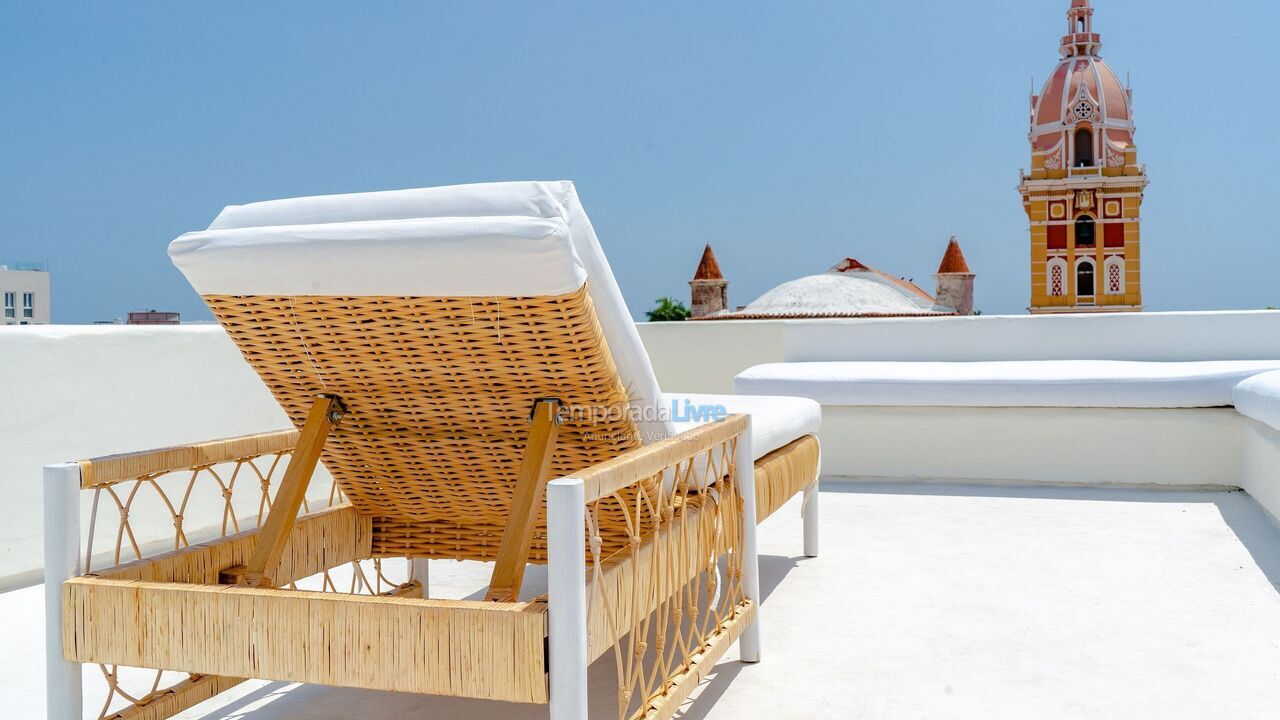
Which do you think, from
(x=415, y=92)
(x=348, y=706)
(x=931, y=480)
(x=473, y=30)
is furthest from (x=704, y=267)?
(x=348, y=706)

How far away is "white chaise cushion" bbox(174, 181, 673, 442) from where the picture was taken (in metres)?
1.26

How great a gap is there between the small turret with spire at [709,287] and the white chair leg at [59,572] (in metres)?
39.8

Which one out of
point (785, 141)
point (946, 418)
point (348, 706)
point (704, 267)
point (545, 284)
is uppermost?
point (785, 141)

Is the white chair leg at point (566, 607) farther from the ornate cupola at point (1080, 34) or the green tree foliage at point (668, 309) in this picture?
the ornate cupola at point (1080, 34)

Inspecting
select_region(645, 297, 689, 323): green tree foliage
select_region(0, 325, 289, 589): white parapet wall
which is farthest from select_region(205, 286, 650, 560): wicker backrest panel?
select_region(645, 297, 689, 323): green tree foliage

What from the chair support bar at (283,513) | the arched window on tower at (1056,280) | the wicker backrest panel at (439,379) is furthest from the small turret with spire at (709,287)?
the chair support bar at (283,513)

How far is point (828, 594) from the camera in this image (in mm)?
2422

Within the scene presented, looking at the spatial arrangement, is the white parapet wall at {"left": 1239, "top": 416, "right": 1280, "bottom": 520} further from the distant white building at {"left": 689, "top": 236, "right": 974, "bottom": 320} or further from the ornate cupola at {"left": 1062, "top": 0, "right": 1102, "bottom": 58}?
the ornate cupola at {"left": 1062, "top": 0, "right": 1102, "bottom": 58}

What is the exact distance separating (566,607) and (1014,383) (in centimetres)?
328

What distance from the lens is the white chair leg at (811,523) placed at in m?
2.79

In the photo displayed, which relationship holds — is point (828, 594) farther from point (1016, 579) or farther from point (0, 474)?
point (0, 474)

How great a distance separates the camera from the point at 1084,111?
3966cm

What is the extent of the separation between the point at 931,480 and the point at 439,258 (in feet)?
11.1

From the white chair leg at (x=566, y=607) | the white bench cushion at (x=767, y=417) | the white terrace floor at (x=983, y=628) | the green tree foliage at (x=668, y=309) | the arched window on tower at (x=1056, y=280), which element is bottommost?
the white terrace floor at (x=983, y=628)
